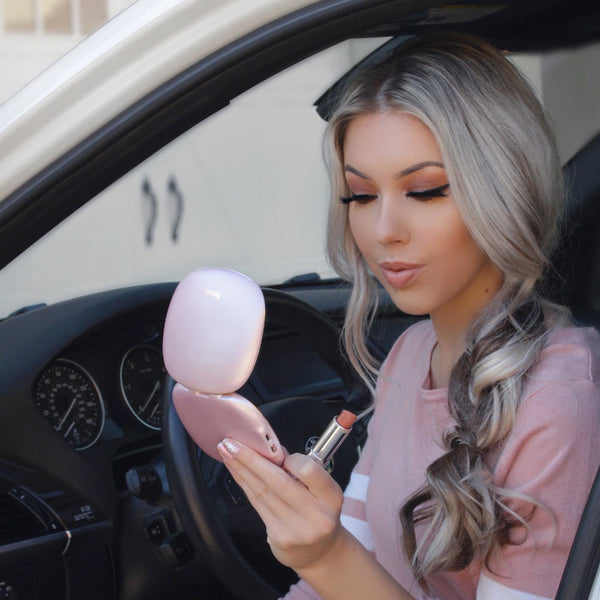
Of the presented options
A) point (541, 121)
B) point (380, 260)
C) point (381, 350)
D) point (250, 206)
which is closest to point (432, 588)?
point (380, 260)

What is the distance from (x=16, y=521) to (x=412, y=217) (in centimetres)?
89

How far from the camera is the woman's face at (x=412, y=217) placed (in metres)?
1.26

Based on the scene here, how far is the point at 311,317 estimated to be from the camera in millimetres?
2016

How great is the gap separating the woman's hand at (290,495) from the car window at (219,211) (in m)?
1.26

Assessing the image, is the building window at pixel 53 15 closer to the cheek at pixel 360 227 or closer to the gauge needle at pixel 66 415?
the gauge needle at pixel 66 415

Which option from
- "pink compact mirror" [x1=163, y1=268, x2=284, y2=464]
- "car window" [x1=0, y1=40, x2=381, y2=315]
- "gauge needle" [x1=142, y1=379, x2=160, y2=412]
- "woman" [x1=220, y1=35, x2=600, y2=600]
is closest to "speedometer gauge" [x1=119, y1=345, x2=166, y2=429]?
"gauge needle" [x1=142, y1=379, x2=160, y2=412]

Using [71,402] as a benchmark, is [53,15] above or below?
above

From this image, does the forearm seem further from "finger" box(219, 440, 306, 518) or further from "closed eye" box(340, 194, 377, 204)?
"closed eye" box(340, 194, 377, 204)

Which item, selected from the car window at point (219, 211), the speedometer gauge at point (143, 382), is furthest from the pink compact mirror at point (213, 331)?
the car window at point (219, 211)

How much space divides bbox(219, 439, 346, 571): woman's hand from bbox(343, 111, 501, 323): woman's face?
32 cm

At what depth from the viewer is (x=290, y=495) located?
3.43 ft

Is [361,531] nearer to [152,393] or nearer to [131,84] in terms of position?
[152,393]

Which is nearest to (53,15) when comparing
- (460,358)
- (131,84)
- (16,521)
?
(16,521)

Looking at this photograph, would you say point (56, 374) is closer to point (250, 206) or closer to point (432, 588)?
point (432, 588)
